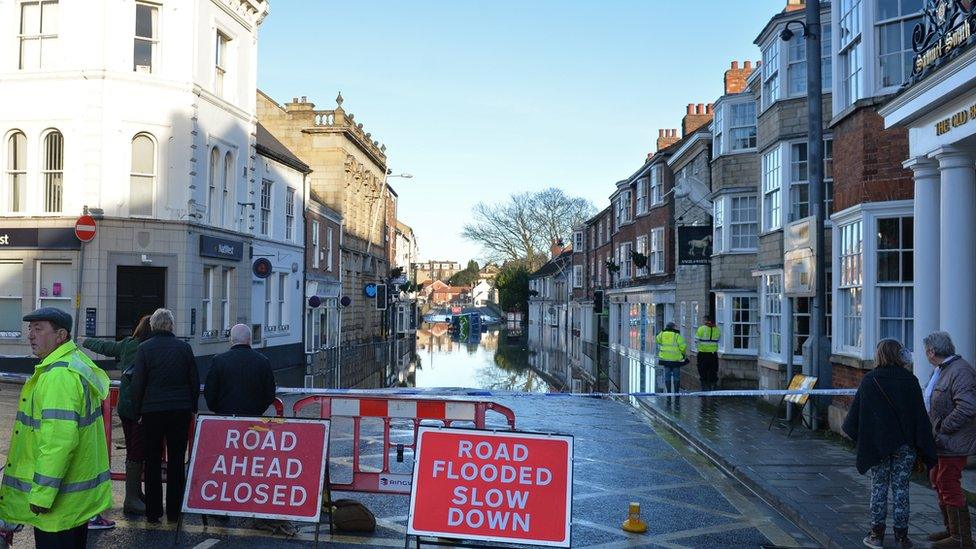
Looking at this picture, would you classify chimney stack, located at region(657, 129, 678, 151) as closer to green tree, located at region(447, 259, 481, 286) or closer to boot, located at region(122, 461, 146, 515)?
boot, located at region(122, 461, 146, 515)

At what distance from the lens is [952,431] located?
6867 mm

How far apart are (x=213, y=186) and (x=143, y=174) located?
268 centimetres

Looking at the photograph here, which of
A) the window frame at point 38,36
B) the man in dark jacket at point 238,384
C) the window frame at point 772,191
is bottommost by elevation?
the man in dark jacket at point 238,384

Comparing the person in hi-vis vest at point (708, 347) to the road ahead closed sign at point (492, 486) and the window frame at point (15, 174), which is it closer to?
the road ahead closed sign at point (492, 486)

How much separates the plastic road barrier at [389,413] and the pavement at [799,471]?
9.90 feet

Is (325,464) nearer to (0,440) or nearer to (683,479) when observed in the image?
(683,479)

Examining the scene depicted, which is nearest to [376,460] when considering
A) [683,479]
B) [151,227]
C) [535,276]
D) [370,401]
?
[370,401]

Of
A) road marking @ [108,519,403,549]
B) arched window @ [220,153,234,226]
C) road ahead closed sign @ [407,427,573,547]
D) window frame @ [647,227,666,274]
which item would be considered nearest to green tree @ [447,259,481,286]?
window frame @ [647,227,666,274]

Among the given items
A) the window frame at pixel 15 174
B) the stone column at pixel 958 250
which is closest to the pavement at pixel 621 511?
the stone column at pixel 958 250

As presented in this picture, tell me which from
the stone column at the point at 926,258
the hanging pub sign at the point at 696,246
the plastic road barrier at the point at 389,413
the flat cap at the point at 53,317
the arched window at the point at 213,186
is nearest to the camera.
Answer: the flat cap at the point at 53,317

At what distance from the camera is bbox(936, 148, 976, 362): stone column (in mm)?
9391

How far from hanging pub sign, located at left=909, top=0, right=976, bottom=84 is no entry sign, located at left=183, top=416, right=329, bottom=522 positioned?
A: 24.3ft

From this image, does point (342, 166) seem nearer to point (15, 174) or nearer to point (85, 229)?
point (15, 174)

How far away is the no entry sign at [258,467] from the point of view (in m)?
6.69
